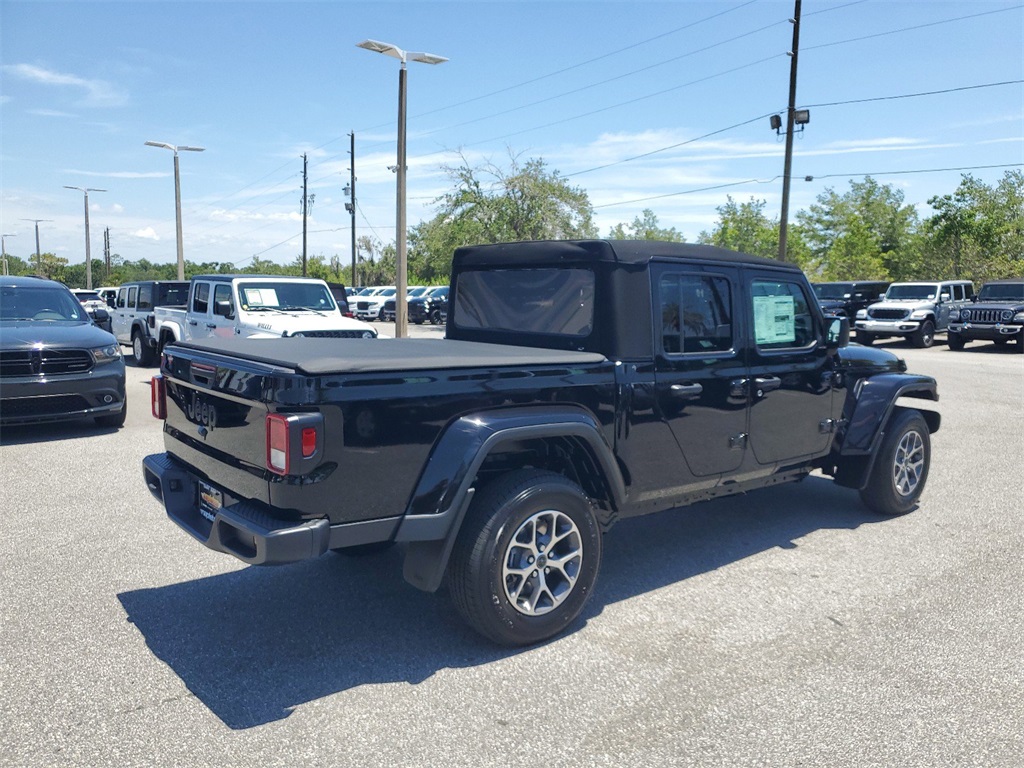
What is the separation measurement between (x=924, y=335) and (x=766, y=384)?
72.6ft

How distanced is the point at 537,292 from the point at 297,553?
2.21 m

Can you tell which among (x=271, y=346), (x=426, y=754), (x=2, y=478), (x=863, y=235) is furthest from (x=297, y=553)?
(x=863, y=235)

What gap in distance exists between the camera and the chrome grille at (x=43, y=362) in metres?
8.33

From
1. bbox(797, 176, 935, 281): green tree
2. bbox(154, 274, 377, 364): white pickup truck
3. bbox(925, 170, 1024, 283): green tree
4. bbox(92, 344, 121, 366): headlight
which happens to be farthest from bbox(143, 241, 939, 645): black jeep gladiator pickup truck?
bbox(797, 176, 935, 281): green tree

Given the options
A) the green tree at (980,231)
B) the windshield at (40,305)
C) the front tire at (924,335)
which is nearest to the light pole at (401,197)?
the windshield at (40,305)

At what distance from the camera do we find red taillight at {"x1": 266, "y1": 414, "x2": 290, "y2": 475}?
318 cm

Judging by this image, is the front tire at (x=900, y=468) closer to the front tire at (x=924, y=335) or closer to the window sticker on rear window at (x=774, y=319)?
the window sticker on rear window at (x=774, y=319)

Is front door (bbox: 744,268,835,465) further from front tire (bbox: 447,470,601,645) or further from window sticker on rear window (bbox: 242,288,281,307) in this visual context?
window sticker on rear window (bbox: 242,288,281,307)

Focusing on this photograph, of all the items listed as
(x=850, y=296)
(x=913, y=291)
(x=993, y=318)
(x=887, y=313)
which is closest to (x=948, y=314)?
(x=913, y=291)

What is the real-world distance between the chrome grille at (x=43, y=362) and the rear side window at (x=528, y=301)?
539cm

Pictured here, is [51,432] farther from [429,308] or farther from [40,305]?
[429,308]

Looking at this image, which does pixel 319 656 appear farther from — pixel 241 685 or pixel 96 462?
pixel 96 462

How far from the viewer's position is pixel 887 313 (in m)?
24.5

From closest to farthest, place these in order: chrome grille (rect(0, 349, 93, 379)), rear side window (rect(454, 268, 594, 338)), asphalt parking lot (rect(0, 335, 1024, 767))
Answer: asphalt parking lot (rect(0, 335, 1024, 767)) → rear side window (rect(454, 268, 594, 338)) → chrome grille (rect(0, 349, 93, 379))
